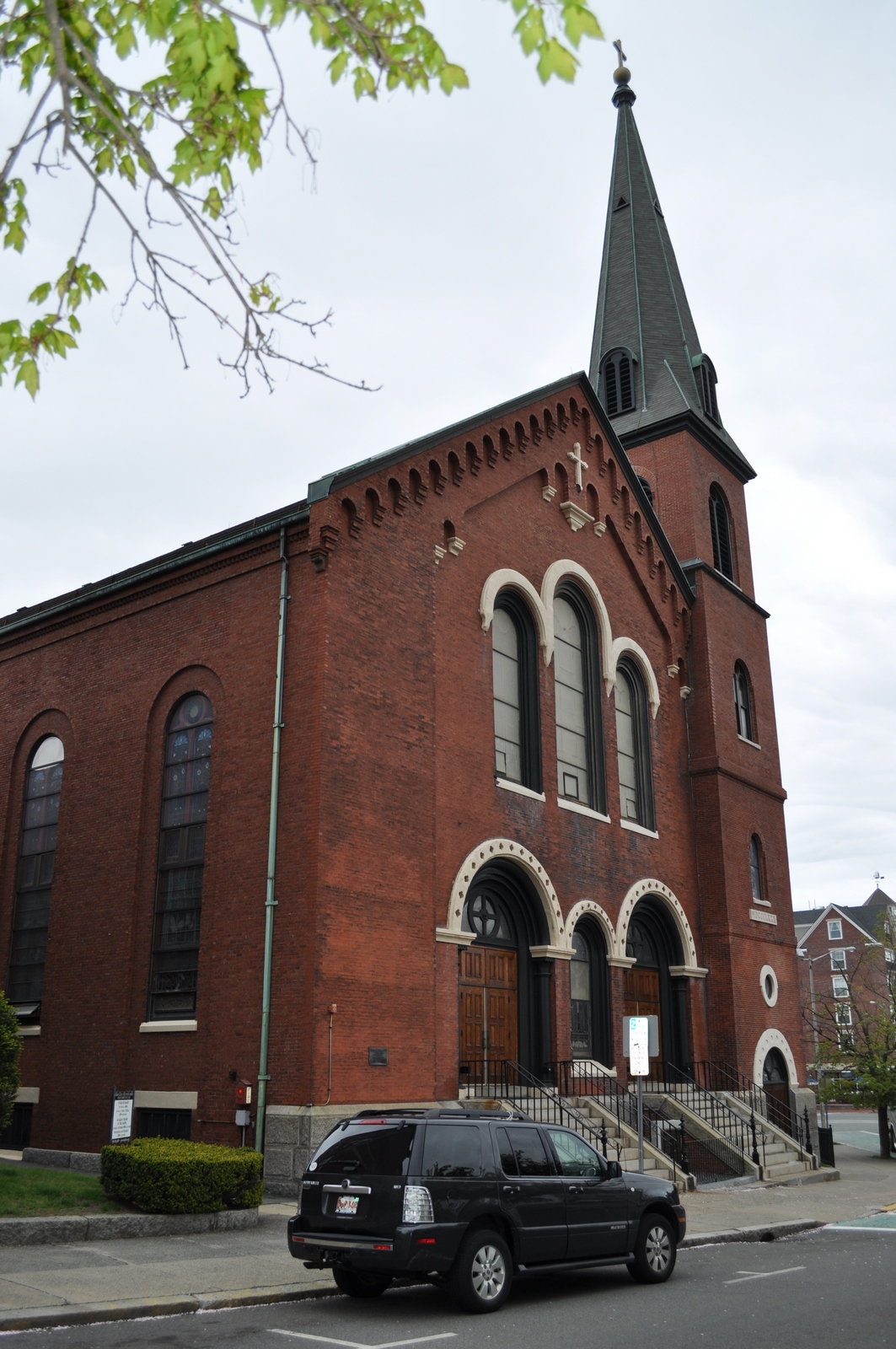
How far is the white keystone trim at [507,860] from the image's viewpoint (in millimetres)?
18766

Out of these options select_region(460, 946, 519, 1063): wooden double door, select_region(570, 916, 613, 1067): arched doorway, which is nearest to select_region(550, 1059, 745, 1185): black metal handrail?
select_region(570, 916, 613, 1067): arched doorway

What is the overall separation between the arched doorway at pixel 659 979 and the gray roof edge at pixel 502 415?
810 cm

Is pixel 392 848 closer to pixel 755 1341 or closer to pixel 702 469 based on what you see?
pixel 755 1341

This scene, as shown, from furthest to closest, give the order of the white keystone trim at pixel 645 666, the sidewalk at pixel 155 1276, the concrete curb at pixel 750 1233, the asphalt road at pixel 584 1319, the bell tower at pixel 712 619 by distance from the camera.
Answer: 1. the bell tower at pixel 712 619
2. the white keystone trim at pixel 645 666
3. the concrete curb at pixel 750 1233
4. the sidewalk at pixel 155 1276
5. the asphalt road at pixel 584 1319

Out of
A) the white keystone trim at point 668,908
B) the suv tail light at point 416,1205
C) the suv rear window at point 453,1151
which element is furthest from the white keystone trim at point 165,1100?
the white keystone trim at point 668,908

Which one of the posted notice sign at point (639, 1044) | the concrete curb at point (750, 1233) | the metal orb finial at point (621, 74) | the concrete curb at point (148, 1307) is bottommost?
the concrete curb at point (750, 1233)

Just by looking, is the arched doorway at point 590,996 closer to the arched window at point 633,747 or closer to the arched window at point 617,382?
the arched window at point 633,747

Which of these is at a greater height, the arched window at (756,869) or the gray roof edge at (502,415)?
the gray roof edge at (502,415)

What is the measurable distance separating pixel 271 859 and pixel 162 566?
5938 mm

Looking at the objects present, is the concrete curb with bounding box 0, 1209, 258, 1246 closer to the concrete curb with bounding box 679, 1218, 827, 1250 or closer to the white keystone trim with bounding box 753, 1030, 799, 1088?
the concrete curb with bounding box 679, 1218, 827, 1250

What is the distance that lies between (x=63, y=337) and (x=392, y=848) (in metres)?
11.6

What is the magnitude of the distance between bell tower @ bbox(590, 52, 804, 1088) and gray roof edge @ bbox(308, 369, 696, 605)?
1.50 meters

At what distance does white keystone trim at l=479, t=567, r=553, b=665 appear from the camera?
847 inches

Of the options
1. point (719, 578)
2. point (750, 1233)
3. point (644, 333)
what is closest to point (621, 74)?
point (644, 333)
